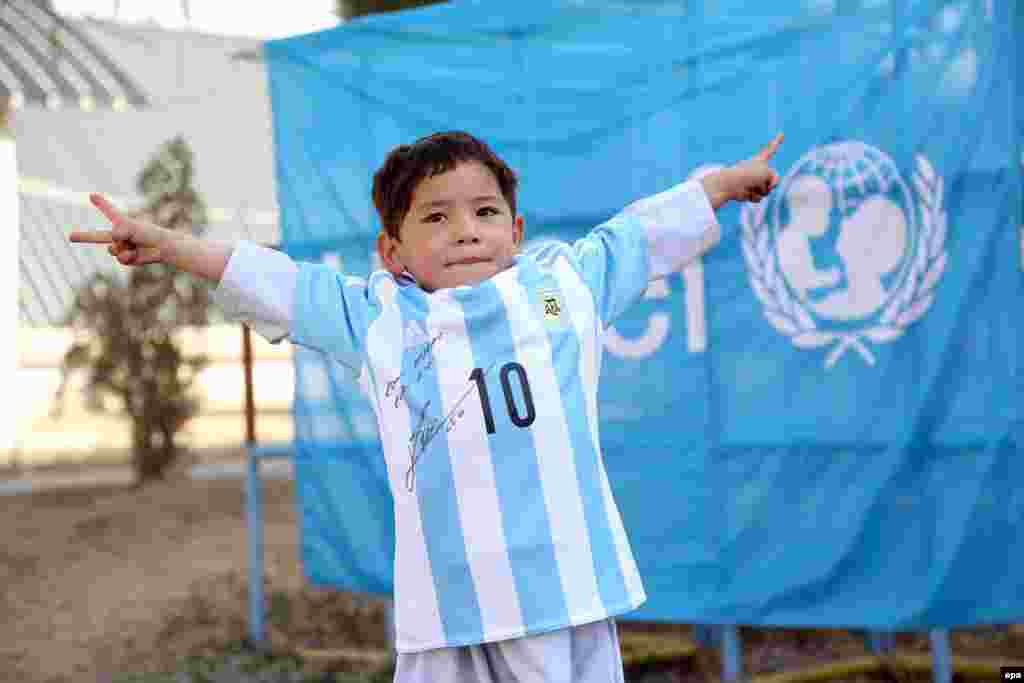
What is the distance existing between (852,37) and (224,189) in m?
6.14

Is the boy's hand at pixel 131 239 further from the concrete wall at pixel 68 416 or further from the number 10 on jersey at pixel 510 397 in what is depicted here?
the concrete wall at pixel 68 416

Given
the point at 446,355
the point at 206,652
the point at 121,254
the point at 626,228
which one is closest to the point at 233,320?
the point at 121,254

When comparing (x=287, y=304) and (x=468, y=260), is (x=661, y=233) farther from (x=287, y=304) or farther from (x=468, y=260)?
(x=287, y=304)

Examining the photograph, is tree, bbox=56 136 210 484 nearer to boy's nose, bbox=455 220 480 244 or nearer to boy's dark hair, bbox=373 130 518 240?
boy's dark hair, bbox=373 130 518 240


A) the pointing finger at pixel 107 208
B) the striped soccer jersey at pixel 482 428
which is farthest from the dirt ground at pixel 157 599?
the pointing finger at pixel 107 208

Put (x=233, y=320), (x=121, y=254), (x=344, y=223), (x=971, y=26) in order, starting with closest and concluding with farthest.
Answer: (x=121, y=254)
(x=233, y=320)
(x=971, y=26)
(x=344, y=223)

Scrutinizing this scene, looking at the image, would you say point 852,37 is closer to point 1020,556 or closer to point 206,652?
point 1020,556

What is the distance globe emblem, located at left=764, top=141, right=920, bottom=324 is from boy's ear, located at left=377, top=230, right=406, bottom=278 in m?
1.70

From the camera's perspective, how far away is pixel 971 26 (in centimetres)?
340

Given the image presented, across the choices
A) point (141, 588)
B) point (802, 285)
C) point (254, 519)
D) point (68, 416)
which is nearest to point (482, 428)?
point (802, 285)

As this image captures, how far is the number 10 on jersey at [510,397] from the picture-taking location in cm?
200

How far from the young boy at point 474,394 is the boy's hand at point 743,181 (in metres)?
0.21

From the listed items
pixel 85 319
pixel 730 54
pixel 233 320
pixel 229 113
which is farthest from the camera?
pixel 229 113

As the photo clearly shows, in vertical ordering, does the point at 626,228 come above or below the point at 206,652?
above
